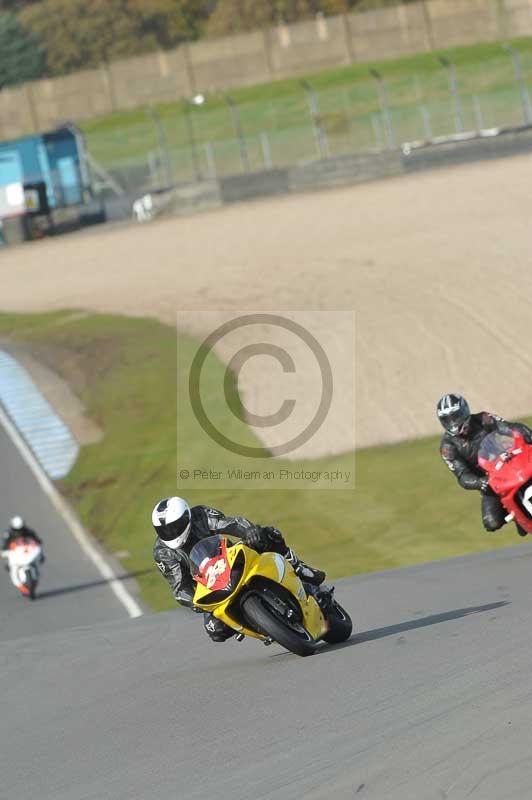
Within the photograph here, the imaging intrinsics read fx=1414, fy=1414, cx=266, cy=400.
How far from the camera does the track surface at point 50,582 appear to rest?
1722cm

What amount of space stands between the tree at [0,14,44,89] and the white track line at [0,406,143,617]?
6464 centimetres

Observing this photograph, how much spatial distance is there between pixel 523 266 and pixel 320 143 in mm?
24012

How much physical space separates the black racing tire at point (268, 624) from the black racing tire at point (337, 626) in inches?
26.1

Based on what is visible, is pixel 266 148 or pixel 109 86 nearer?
pixel 266 148

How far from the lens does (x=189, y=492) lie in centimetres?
2345

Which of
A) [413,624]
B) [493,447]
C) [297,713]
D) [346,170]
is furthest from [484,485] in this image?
[346,170]

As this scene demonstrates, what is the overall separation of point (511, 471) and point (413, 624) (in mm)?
1811

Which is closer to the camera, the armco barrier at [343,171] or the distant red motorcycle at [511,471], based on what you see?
the distant red motorcycle at [511,471]

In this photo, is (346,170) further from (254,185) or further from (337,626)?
(337,626)

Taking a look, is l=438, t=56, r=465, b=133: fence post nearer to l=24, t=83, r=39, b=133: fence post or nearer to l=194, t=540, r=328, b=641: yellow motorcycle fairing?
l=24, t=83, r=39, b=133: fence post

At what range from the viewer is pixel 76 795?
21.2ft

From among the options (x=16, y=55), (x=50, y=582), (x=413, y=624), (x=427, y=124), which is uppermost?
(x=16, y=55)

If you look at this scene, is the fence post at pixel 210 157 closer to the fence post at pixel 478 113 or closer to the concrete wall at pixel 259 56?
the fence post at pixel 478 113

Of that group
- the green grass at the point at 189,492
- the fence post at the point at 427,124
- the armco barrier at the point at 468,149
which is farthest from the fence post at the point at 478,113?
the green grass at the point at 189,492
